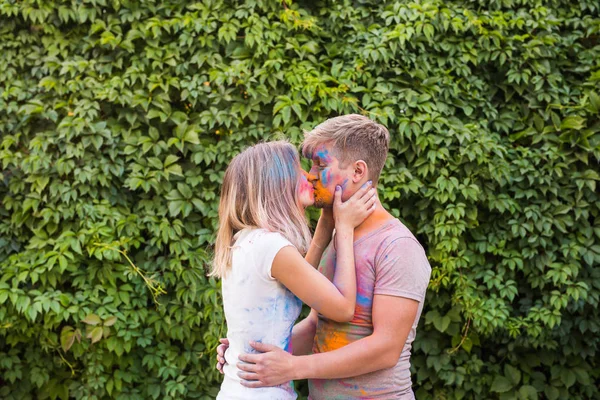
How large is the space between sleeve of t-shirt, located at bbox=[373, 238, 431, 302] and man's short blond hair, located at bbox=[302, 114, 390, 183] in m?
0.30

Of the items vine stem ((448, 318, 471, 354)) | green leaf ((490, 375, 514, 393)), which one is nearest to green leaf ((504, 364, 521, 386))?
green leaf ((490, 375, 514, 393))

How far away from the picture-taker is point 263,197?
2.18 meters

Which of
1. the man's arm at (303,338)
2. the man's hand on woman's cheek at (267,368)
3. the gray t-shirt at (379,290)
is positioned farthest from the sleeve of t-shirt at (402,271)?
the man's arm at (303,338)

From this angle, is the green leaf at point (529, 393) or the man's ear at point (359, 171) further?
the green leaf at point (529, 393)

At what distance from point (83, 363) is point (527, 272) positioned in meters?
3.19

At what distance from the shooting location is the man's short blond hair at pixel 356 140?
7.36 ft

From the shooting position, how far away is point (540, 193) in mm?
4559

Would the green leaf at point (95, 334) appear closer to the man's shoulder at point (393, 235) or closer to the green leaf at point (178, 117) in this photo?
the green leaf at point (178, 117)

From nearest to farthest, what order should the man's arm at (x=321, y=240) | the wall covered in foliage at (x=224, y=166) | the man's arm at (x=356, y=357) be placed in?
1. the man's arm at (x=356, y=357)
2. the man's arm at (x=321, y=240)
3. the wall covered in foliage at (x=224, y=166)

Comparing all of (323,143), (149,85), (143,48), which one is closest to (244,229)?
(323,143)

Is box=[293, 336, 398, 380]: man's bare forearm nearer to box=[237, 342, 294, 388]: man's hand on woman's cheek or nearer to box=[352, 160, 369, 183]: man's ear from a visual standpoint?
box=[237, 342, 294, 388]: man's hand on woman's cheek

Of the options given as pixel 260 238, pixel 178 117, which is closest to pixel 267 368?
pixel 260 238

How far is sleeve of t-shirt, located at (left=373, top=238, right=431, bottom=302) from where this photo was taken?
2049 millimetres

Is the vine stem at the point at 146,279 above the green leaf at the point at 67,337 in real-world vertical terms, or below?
above
